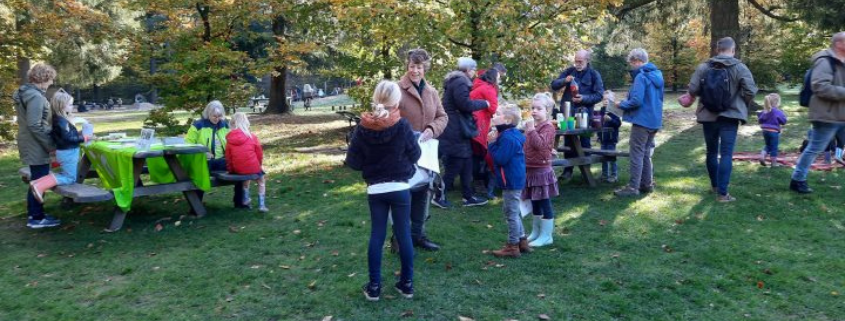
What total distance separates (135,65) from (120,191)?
539cm

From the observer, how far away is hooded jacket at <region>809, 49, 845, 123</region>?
700 centimetres

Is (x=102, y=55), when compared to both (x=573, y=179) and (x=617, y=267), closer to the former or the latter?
(x=573, y=179)

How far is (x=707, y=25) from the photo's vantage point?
20.3m

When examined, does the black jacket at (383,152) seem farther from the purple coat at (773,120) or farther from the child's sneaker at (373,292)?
the purple coat at (773,120)

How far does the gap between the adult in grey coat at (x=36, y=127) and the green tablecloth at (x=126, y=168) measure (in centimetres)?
57

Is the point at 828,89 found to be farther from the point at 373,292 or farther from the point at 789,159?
the point at 373,292

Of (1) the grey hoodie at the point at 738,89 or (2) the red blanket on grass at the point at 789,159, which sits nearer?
(1) the grey hoodie at the point at 738,89

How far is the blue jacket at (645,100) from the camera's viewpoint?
7.54 m

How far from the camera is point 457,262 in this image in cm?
543

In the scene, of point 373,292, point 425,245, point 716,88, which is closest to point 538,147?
point 425,245

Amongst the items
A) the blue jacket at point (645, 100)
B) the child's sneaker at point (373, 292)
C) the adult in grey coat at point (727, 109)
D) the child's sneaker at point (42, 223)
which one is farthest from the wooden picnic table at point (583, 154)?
the child's sneaker at point (42, 223)

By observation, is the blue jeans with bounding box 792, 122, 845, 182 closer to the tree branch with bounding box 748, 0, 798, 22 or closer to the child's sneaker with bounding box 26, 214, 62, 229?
the child's sneaker with bounding box 26, 214, 62, 229

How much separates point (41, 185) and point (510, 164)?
193 inches

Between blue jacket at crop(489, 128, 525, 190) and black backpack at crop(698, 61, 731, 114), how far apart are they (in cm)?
287
